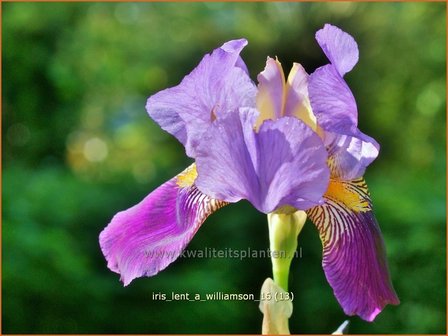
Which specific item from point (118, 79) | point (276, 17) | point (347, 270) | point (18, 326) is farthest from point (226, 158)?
point (276, 17)

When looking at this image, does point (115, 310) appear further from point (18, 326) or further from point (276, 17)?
point (276, 17)

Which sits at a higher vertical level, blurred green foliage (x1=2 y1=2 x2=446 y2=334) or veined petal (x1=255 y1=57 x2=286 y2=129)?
veined petal (x1=255 y1=57 x2=286 y2=129)

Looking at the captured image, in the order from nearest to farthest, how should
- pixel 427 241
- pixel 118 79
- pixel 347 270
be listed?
pixel 347 270 < pixel 427 241 < pixel 118 79

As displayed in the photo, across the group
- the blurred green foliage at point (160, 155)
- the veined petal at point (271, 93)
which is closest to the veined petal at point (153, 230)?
the veined petal at point (271, 93)

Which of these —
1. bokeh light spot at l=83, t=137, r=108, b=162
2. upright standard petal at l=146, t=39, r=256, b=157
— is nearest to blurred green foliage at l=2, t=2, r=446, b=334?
bokeh light spot at l=83, t=137, r=108, b=162

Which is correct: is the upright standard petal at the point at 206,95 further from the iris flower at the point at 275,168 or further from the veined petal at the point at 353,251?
the veined petal at the point at 353,251

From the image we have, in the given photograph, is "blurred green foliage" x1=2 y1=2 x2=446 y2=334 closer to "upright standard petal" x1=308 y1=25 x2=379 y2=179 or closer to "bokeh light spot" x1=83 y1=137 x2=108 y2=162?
"bokeh light spot" x1=83 y1=137 x2=108 y2=162
